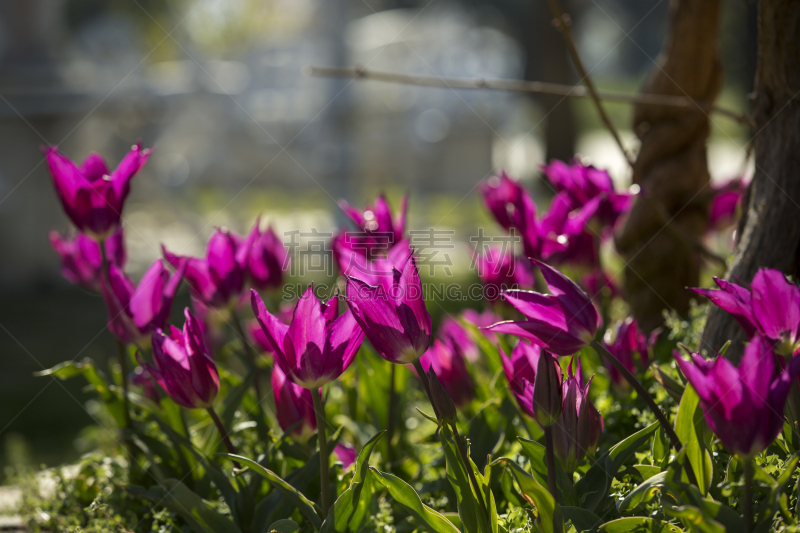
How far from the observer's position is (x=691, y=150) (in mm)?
1801

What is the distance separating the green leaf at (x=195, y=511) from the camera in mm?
1034

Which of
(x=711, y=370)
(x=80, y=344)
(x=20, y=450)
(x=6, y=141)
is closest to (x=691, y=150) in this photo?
(x=711, y=370)

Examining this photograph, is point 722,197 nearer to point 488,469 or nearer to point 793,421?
point 793,421

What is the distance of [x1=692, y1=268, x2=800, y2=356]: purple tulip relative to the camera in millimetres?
838

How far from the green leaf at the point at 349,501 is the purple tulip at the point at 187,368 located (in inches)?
10.6

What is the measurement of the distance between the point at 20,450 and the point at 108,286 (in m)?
0.69

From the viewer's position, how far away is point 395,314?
867 millimetres

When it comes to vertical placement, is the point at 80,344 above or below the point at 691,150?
below

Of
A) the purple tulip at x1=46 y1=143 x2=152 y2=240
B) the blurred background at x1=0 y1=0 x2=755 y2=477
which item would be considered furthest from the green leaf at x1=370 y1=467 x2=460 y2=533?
the blurred background at x1=0 y1=0 x2=755 y2=477

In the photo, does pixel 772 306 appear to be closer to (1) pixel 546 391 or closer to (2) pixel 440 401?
(1) pixel 546 391

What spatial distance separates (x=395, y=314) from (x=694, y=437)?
1.32ft

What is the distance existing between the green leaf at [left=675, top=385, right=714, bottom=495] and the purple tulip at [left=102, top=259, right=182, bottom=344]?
828 mm

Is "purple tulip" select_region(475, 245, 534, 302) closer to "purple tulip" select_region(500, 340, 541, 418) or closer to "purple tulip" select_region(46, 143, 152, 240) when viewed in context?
"purple tulip" select_region(500, 340, 541, 418)

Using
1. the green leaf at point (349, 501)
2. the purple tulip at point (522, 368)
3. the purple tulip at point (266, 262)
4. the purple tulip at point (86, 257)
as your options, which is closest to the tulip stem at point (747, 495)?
the purple tulip at point (522, 368)
